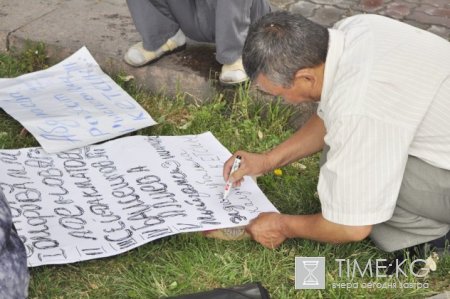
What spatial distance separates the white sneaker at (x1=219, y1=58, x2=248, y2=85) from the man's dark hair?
1165mm

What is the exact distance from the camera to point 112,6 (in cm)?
412

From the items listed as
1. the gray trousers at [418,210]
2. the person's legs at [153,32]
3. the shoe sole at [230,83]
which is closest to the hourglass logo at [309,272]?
the gray trousers at [418,210]

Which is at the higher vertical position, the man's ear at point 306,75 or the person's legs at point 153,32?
the man's ear at point 306,75

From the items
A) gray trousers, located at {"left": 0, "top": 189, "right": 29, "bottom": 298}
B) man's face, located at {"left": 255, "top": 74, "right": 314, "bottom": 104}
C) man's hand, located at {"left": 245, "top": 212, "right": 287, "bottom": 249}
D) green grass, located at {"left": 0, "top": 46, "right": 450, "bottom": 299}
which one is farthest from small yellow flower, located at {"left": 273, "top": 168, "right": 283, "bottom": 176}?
gray trousers, located at {"left": 0, "top": 189, "right": 29, "bottom": 298}

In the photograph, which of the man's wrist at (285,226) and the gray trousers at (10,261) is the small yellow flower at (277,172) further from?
the gray trousers at (10,261)

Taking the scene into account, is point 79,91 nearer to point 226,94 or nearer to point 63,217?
point 226,94

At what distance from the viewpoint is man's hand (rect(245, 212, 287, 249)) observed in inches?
93.7

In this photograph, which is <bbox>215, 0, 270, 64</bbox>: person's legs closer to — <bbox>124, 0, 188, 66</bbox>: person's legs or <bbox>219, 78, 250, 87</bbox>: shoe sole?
<bbox>219, 78, 250, 87</bbox>: shoe sole

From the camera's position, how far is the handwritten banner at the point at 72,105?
2959mm

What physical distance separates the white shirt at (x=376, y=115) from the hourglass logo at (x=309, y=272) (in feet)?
0.95

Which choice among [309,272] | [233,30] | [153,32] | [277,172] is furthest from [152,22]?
[309,272]

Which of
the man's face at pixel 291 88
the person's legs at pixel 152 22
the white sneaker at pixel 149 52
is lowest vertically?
the white sneaker at pixel 149 52

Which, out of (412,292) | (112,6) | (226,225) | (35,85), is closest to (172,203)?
(226,225)

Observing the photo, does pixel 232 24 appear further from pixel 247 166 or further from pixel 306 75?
pixel 306 75
